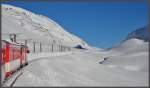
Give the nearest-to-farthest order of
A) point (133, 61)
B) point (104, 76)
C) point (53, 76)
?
point (53, 76), point (104, 76), point (133, 61)

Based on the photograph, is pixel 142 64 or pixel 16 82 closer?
pixel 16 82

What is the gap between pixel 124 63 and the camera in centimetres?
4628

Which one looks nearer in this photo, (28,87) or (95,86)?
(28,87)

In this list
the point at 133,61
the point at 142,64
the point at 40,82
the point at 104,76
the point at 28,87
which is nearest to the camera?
the point at 28,87

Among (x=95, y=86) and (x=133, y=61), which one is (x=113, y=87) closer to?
(x=95, y=86)

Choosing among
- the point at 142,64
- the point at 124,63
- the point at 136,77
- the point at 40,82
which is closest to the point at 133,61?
the point at 124,63

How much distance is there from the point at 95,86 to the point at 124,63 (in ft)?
75.7

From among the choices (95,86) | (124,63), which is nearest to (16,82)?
(95,86)

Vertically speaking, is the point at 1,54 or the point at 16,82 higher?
the point at 1,54

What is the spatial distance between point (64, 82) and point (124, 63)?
75.2 ft

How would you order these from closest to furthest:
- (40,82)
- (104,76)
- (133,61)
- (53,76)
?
(40,82)
(53,76)
(104,76)
(133,61)

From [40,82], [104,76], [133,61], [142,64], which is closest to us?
[40,82]

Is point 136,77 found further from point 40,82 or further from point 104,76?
point 40,82

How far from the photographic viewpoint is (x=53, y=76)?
26.8 m
